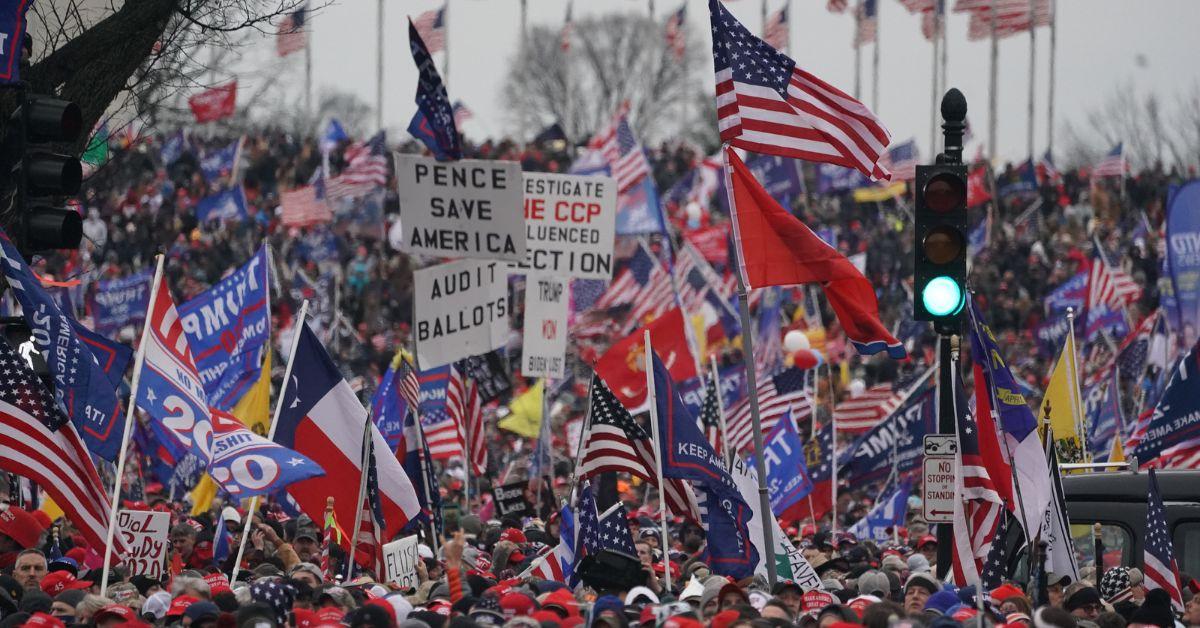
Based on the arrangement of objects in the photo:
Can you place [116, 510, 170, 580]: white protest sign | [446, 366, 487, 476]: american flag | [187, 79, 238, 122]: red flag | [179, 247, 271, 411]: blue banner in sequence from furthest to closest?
[187, 79, 238, 122]: red flag < [446, 366, 487, 476]: american flag < [179, 247, 271, 411]: blue banner < [116, 510, 170, 580]: white protest sign

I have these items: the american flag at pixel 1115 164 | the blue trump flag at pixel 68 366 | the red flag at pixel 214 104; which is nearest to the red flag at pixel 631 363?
the blue trump flag at pixel 68 366

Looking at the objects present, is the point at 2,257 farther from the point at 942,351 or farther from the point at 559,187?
the point at 559,187

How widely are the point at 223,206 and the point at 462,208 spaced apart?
2791cm

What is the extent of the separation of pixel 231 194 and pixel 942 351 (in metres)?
30.8

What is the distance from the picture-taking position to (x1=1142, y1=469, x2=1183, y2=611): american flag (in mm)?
11203

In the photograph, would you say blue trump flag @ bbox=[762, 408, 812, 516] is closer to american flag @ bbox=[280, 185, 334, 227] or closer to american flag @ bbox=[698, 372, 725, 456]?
american flag @ bbox=[698, 372, 725, 456]

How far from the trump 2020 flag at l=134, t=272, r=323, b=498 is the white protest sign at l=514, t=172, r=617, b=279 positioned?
6.13 meters

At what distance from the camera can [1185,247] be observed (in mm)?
21156

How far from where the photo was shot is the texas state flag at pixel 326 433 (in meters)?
13.1

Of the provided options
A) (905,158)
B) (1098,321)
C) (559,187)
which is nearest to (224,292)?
(559,187)

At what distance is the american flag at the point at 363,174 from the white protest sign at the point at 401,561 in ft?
94.3

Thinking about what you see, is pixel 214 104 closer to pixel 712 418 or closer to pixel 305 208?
pixel 305 208

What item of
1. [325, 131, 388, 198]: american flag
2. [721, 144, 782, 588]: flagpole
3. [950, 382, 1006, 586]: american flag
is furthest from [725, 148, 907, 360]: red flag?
[325, 131, 388, 198]: american flag

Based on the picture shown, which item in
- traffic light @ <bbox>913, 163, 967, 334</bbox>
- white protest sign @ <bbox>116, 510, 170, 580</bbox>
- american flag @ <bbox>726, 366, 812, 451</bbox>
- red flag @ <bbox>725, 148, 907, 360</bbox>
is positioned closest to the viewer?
traffic light @ <bbox>913, 163, 967, 334</bbox>
